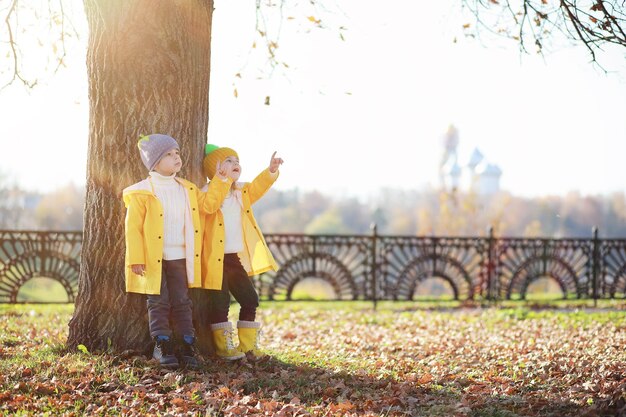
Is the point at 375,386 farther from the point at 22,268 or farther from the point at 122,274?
the point at 22,268

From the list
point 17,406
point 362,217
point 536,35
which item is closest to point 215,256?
point 17,406

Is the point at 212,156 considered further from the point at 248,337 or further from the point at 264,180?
the point at 248,337

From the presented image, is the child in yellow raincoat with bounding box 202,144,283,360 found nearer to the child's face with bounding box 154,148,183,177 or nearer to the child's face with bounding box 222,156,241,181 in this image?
the child's face with bounding box 222,156,241,181

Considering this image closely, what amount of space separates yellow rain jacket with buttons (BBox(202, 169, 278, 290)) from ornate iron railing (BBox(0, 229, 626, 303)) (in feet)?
20.2

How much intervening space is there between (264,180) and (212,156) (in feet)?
1.53

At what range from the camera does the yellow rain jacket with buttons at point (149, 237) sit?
16.7 feet

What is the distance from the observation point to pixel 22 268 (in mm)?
11477

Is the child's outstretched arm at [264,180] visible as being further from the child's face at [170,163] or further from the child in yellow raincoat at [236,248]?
the child's face at [170,163]

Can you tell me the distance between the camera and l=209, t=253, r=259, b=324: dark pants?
225 inches

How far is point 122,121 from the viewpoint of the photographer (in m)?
5.50

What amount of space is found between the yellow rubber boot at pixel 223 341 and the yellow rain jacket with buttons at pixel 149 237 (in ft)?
1.59

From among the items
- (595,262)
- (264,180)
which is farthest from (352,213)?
(264,180)

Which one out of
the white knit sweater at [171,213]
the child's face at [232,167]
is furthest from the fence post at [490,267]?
the white knit sweater at [171,213]

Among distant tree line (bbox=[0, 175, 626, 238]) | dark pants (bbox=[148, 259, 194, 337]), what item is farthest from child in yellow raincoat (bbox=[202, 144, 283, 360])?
distant tree line (bbox=[0, 175, 626, 238])
